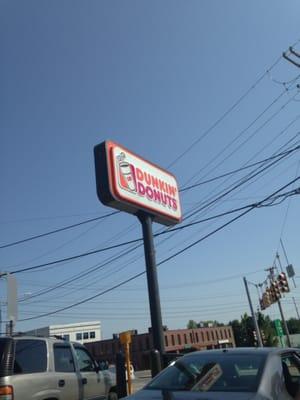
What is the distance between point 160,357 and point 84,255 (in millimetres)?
10748

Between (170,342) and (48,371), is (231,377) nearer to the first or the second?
(48,371)

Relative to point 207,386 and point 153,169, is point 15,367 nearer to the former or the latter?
point 207,386

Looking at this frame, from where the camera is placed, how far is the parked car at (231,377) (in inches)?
166

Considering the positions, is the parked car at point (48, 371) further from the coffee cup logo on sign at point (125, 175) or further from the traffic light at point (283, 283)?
the traffic light at point (283, 283)

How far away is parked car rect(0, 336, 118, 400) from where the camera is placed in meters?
6.38

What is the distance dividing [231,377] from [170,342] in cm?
7727

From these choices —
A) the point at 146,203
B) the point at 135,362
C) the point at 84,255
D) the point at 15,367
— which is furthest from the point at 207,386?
the point at 135,362

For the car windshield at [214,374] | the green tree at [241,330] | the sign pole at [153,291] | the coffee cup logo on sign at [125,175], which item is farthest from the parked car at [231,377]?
the green tree at [241,330]

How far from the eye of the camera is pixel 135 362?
79188 millimetres

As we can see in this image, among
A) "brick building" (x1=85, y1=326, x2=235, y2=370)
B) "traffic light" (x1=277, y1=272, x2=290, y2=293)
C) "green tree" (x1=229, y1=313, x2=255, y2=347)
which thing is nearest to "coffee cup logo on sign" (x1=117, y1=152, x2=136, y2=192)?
"traffic light" (x1=277, y1=272, x2=290, y2=293)

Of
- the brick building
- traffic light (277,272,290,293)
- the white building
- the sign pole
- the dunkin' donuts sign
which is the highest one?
the white building

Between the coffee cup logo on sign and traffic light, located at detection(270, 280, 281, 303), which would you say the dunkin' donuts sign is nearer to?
the coffee cup logo on sign

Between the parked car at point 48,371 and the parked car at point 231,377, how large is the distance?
2.48 m

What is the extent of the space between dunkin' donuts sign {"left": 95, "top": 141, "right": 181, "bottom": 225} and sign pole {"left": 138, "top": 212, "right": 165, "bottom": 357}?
782 mm
